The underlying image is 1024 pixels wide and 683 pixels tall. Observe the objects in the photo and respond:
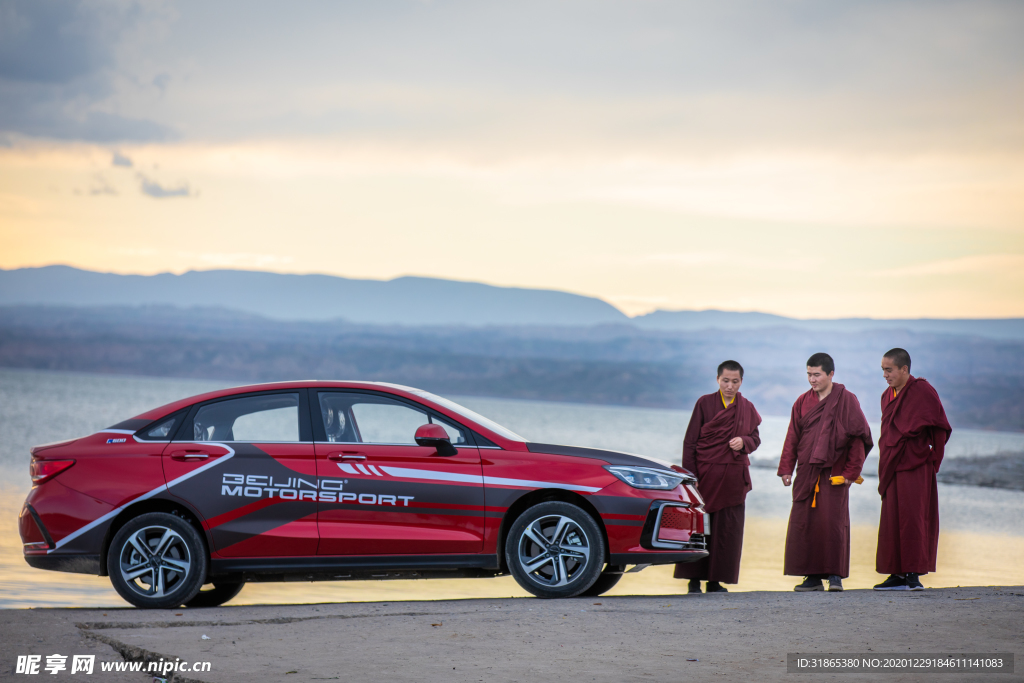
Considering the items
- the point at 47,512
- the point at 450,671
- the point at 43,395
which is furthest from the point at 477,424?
the point at 43,395

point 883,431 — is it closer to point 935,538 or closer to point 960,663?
point 935,538

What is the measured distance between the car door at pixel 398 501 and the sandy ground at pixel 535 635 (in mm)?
495

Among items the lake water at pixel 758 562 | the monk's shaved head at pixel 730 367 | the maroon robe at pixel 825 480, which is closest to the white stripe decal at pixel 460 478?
the monk's shaved head at pixel 730 367

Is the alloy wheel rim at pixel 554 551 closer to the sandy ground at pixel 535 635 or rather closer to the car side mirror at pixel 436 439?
the sandy ground at pixel 535 635

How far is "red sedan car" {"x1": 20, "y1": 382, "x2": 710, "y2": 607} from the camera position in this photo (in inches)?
287

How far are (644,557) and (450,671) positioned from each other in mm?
2503

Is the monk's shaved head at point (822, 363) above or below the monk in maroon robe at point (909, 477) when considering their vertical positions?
above

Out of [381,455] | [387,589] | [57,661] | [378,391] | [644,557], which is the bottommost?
[387,589]

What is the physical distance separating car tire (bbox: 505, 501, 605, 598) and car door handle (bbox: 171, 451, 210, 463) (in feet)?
7.70

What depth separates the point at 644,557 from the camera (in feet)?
24.3

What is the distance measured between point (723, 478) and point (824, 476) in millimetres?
857

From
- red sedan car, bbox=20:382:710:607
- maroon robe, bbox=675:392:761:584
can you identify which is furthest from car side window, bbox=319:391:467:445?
maroon robe, bbox=675:392:761:584

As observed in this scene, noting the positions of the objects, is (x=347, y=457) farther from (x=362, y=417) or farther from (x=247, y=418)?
(x=247, y=418)

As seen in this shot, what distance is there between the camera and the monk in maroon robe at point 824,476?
328 inches
